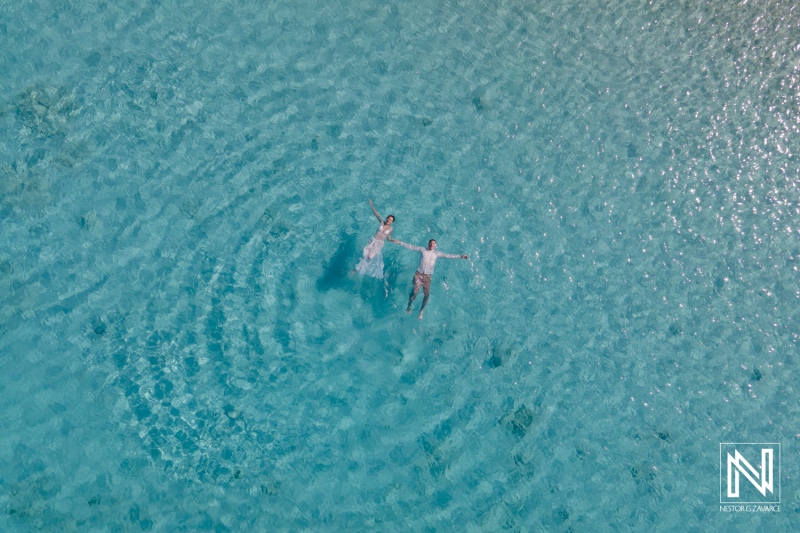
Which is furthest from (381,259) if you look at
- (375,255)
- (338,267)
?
(338,267)

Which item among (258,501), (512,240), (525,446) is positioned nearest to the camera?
(258,501)

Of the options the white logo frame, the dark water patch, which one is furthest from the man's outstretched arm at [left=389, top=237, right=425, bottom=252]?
the white logo frame

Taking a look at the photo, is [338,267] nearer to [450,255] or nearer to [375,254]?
[375,254]

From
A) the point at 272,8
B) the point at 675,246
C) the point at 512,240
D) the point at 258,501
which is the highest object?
the point at 272,8

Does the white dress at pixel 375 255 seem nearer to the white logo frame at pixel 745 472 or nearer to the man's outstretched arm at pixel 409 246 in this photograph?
the man's outstretched arm at pixel 409 246

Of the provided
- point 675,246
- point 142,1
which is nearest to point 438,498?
point 675,246

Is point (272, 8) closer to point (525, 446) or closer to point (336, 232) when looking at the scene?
point (336, 232)
